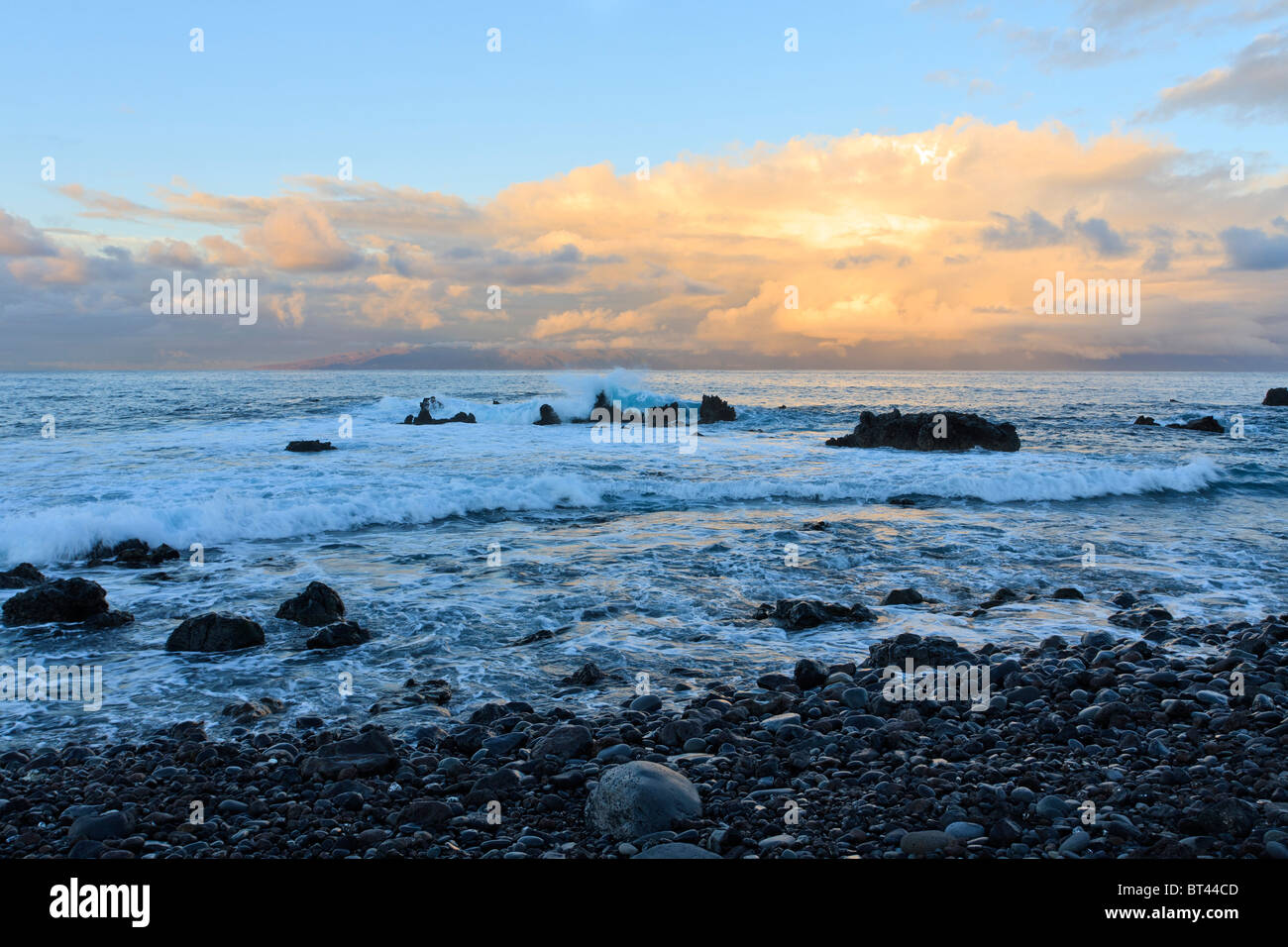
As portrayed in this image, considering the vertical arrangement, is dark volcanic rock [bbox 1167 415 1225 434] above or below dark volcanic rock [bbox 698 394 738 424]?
below

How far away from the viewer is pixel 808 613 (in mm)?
8844

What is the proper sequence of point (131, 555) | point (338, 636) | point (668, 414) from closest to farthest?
point (338, 636) → point (131, 555) → point (668, 414)

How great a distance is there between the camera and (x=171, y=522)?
14.0 meters

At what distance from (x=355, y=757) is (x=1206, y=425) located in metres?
47.9

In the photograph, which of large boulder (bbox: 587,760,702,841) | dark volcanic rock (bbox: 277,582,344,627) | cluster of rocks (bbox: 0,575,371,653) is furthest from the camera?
dark volcanic rock (bbox: 277,582,344,627)

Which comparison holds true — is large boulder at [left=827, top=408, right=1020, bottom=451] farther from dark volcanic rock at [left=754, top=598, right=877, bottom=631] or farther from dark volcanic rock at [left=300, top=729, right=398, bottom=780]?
dark volcanic rock at [left=300, top=729, right=398, bottom=780]

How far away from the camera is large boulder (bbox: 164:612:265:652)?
782 cm

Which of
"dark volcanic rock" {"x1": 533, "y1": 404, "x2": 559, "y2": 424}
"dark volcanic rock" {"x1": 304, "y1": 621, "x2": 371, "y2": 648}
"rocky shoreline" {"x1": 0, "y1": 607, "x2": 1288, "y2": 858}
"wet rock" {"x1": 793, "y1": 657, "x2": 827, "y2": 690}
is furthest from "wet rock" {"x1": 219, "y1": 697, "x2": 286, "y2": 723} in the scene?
"dark volcanic rock" {"x1": 533, "y1": 404, "x2": 559, "y2": 424}

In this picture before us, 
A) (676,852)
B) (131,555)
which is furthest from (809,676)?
(131,555)

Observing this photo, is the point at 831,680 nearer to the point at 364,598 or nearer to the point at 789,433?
the point at 364,598

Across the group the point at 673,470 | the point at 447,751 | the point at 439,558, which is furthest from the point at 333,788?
the point at 673,470

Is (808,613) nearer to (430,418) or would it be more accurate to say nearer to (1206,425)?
(430,418)

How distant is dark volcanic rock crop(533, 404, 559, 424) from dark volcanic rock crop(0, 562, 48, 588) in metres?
33.1

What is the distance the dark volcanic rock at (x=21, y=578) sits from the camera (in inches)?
408
